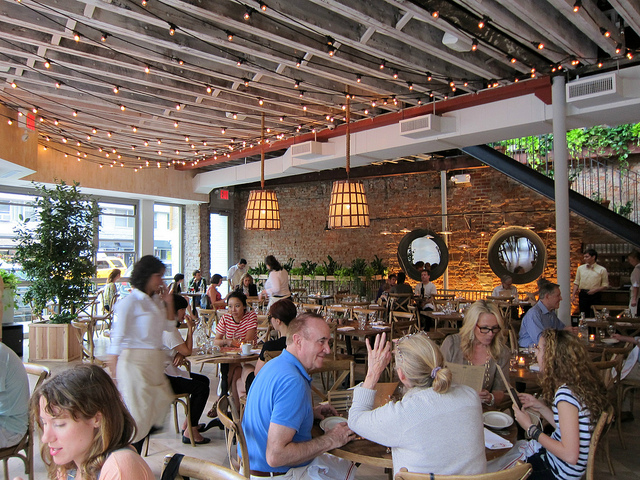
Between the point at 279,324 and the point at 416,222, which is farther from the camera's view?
the point at 416,222

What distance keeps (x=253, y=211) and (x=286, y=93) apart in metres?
1.65

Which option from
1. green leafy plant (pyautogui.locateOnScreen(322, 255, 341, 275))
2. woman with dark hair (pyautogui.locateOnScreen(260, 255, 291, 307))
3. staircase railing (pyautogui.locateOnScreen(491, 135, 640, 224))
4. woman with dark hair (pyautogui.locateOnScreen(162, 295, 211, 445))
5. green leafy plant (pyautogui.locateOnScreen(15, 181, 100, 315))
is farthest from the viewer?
green leafy plant (pyautogui.locateOnScreen(322, 255, 341, 275))

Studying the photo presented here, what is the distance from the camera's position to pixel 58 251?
Result: 8086mm

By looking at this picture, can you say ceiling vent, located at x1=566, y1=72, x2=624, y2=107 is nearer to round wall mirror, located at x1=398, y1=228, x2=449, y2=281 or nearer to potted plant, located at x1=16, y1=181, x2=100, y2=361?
round wall mirror, located at x1=398, y1=228, x2=449, y2=281

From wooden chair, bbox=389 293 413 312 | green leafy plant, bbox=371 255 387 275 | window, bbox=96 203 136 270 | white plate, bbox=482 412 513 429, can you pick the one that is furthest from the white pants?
window, bbox=96 203 136 270

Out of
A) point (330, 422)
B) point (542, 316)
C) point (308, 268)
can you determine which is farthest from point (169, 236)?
point (330, 422)

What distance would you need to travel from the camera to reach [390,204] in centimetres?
1335

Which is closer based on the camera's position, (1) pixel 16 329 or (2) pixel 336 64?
(2) pixel 336 64

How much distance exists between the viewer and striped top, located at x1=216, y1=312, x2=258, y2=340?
5512 mm

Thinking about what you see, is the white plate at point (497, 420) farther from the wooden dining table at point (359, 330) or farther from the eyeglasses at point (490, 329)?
the wooden dining table at point (359, 330)

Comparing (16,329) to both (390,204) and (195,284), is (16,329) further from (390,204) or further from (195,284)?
(390,204)

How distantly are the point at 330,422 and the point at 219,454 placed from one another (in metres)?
2.07

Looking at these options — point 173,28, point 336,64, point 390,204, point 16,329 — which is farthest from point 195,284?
point 173,28

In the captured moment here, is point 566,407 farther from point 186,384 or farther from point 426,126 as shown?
point 426,126
